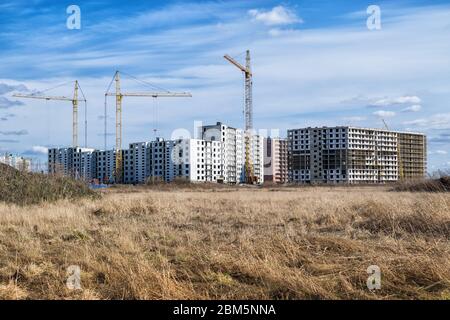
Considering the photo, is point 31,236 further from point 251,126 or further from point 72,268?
point 251,126

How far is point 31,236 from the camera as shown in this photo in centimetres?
1222

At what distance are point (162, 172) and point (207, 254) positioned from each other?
139 m

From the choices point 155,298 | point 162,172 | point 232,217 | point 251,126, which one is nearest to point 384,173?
point 251,126

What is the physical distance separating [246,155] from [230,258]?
13260 cm

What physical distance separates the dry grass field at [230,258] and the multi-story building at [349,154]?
Result: 140m

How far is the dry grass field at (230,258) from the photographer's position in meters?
7.17

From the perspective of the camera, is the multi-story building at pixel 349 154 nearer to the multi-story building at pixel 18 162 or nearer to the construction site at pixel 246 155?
the construction site at pixel 246 155

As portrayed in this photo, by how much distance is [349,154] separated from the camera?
152250 millimetres

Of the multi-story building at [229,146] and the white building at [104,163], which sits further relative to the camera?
the multi-story building at [229,146]

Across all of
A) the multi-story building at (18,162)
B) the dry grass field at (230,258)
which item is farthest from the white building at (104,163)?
the dry grass field at (230,258)

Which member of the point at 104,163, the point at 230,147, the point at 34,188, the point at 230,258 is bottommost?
the point at 104,163

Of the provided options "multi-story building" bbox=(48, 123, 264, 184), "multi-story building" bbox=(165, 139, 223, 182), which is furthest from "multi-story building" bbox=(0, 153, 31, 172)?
"multi-story building" bbox=(165, 139, 223, 182)

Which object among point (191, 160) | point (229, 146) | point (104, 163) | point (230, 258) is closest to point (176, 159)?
point (191, 160)

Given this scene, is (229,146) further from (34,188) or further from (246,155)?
(34,188)
